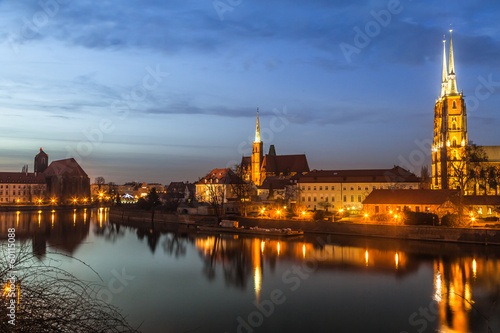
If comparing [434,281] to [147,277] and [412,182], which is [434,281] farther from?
[412,182]

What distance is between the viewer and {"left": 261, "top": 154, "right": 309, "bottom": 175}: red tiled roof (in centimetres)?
8275

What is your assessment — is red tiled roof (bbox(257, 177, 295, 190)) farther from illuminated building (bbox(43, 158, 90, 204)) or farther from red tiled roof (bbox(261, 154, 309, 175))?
illuminated building (bbox(43, 158, 90, 204))

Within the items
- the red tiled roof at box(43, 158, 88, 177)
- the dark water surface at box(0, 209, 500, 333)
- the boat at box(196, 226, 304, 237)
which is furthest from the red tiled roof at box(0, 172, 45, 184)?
the dark water surface at box(0, 209, 500, 333)

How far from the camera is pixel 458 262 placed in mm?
24219

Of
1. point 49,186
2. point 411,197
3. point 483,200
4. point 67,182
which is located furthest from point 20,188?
point 483,200

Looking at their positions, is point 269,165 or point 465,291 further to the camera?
point 269,165

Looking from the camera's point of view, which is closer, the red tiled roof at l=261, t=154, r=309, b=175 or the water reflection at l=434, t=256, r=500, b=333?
the water reflection at l=434, t=256, r=500, b=333

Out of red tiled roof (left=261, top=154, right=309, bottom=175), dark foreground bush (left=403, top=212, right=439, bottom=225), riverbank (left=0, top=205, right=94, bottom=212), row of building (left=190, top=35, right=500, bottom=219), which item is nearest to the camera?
dark foreground bush (left=403, top=212, right=439, bottom=225)

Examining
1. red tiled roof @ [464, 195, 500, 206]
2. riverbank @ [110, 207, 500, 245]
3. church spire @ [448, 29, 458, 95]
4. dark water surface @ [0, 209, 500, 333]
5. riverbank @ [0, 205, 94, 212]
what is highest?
church spire @ [448, 29, 458, 95]

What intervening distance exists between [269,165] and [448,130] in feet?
108

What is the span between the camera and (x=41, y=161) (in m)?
103

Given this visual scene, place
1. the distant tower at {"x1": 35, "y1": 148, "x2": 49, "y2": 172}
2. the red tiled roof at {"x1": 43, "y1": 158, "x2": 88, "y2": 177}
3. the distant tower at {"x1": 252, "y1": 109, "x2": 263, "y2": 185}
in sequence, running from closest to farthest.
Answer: the distant tower at {"x1": 252, "y1": 109, "x2": 263, "y2": 185}
the red tiled roof at {"x1": 43, "y1": 158, "x2": 88, "y2": 177}
the distant tower at {"x1": 35, "y1": 148, "x2": 49, "y2": 172}

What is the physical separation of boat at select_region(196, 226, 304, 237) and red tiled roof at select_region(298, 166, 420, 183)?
17809 millimetres

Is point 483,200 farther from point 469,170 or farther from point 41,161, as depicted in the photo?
point 41,161
